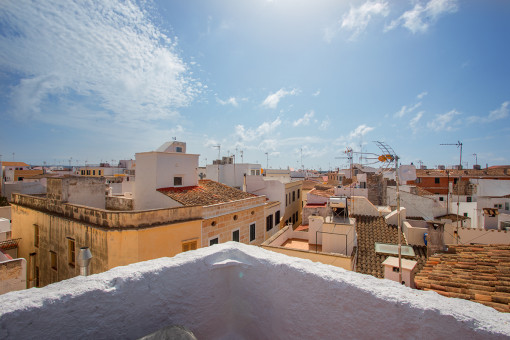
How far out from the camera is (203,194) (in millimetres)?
13516

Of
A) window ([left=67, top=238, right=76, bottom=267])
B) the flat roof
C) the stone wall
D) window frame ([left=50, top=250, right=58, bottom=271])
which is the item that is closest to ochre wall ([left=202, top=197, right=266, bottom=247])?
window ([left=67, top=238, right=76, bottom=267])

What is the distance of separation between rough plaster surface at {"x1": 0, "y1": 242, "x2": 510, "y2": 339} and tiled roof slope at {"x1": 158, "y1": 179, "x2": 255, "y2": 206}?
915 centimetres

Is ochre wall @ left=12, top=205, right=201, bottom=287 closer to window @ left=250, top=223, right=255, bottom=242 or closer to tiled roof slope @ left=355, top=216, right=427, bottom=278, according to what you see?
window @ left=250, top=223, right=255, bottom=242

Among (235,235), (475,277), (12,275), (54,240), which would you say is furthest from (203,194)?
(475,277)

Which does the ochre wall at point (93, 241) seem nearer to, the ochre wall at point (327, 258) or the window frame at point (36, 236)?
the window frame at point (36, 236)

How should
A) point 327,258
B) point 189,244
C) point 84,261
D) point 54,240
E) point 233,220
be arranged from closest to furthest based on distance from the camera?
point 84,261, point 327,258, point 189,244, point 54,240, point 233,220

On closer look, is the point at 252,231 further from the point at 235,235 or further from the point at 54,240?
the point at 54,240

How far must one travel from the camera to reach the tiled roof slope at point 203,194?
477 inches

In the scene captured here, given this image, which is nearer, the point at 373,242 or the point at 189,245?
the point at 189,245

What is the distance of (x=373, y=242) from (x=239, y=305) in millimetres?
10934

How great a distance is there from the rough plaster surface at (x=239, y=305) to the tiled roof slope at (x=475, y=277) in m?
3.09

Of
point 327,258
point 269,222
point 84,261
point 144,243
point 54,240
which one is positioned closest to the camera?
point 84,261

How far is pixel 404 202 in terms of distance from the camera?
17297mm

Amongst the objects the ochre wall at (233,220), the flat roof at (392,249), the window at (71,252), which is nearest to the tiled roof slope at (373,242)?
the flat roof at (392,249)
